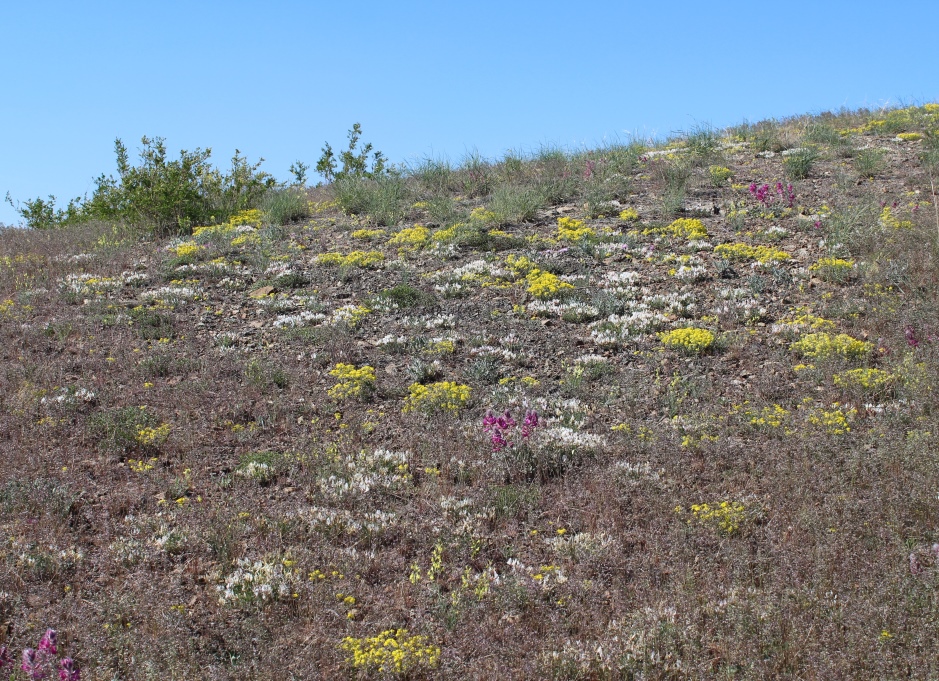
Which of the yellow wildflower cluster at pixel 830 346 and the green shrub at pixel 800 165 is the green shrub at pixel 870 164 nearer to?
the green shrub at pixel 800 165

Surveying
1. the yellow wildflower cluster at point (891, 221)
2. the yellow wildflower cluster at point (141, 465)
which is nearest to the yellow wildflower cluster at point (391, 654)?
the yellow wildflower cluster at point (141, 465)

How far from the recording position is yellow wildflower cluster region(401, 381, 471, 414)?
7832 millimetres

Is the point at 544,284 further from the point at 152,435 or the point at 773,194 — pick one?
the point at 152,435

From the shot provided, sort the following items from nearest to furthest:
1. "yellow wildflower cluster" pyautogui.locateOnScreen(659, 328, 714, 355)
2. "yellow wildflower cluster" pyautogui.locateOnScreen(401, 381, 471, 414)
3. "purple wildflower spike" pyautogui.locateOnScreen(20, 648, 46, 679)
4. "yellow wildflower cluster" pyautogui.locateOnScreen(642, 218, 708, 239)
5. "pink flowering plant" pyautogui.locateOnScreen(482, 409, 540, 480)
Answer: "purple wildflower spike" pyautogui.locateOnScreen(20, 648, 46, 679), "pink flowering plant" pyautogui.locateOnScreen(482, 409, 540, 480), "yellow wildflower cluster" pyautogui.locateOnScreen(401, 381, 471, 414), "yellow wildflower cluster" pyautogui.locateOnScreen(659, 328, 714, 355), "yellow wildflower cluster" pyautogui.locateOnScreen(642, 218, 708, 239)

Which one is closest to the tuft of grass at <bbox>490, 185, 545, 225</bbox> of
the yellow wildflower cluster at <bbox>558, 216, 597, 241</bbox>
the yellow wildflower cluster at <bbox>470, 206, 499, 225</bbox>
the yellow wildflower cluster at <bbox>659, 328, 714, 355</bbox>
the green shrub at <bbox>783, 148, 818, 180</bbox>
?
the yellow wildflower cluster at <bbox>470, 206, 499, 225</bbox>

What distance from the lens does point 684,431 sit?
7.05 meters

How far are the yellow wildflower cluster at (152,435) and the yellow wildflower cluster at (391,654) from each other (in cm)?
364

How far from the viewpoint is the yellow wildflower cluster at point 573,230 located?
43.7 ft

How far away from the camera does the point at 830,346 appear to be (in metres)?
8.27

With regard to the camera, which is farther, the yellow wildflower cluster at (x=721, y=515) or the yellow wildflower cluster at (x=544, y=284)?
the yellow wildflower cluster at (x=544, y=284)

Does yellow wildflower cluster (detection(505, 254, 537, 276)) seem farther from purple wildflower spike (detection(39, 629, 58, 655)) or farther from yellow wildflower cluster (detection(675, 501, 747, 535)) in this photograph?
purple wildflower spike (detection(39, 629, 58, 655))

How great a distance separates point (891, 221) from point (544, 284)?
5691 millimetres

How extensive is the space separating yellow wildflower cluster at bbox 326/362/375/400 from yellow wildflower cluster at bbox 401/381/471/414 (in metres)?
0.57

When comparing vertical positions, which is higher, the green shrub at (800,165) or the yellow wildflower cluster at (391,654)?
the green shrub at (800,165)
